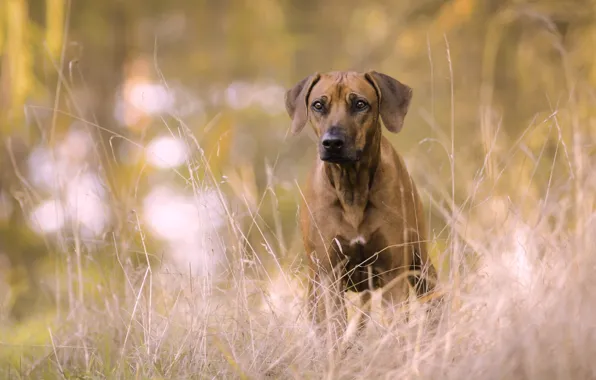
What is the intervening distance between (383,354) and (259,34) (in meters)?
8.52

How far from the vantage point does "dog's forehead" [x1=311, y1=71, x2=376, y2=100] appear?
3.94 metres

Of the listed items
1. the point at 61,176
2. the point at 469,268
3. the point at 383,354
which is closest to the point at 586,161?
the point at 469,268

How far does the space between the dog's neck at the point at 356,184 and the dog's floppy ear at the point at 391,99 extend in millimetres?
106

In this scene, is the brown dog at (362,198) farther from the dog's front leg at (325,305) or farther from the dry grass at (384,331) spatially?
the dry grass at (384,331)

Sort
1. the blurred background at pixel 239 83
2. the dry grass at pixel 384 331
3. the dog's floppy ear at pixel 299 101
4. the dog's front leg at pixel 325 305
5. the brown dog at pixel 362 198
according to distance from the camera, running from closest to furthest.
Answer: the dry grass at pixel 384 331 → the dog's front leg at pixel 325 305 → the brown dog at pixel 362 198 → the dog's floppy ear at pixel 299 101 → the blurred background at pixel 239 83

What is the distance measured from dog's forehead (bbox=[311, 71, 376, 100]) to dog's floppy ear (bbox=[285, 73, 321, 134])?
6 cm

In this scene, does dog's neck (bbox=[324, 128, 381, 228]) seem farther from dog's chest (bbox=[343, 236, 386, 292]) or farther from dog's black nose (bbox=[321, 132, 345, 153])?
dog's black nose (bbox=[321, 132, 345, 153])

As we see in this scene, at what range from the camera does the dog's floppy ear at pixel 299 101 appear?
4074mm

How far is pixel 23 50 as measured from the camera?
8406 mm

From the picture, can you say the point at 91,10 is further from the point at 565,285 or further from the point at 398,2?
the point at 565,285

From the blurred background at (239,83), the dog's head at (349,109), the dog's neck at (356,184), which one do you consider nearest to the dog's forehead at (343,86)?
the dog's head at (349,109)

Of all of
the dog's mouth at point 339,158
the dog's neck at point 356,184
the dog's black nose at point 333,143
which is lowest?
the dog's neck at point 356,184

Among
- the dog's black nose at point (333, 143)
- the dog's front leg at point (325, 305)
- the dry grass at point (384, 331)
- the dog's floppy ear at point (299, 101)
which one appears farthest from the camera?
the dog's floppy ear at point (299, 101)

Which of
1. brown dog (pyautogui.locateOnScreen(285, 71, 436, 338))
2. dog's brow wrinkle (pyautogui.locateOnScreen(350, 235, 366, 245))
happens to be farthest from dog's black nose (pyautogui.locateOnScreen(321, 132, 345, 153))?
dog's brow wrinkle (pyautogui.locateOnScreen(350, 235, 366, 245))
